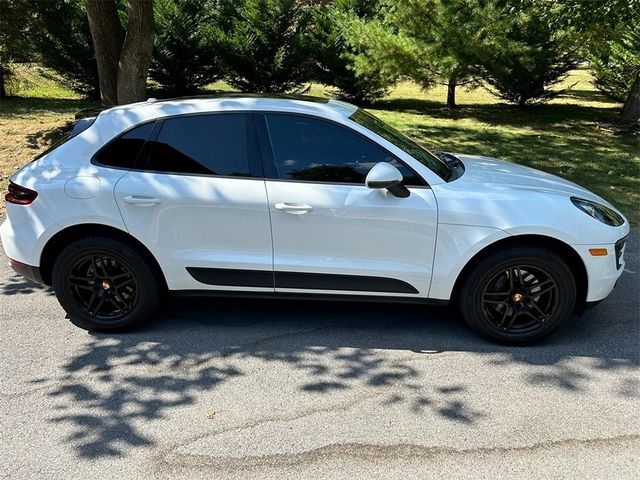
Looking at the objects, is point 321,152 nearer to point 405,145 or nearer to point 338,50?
point 405,145

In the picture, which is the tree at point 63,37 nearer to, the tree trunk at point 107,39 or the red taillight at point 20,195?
the tree trunk at point 107,39

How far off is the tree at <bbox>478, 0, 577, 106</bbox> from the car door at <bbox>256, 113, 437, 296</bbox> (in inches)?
303

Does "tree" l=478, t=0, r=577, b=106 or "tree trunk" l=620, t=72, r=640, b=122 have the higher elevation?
"tree" l=478, t=0, r=577, b=106

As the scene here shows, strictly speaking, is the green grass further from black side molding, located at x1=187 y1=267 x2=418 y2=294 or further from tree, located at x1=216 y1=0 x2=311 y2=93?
black side molding, located at x1=187 y1=267 x2=418 y2=294

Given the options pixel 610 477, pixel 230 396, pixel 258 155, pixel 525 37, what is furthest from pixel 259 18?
pixel 610 477

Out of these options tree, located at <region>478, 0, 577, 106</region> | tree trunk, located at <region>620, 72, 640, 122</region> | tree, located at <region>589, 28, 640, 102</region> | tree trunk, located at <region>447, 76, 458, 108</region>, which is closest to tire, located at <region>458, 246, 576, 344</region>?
tree, located at <region>478, 0, 577, 106</region>

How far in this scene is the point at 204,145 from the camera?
13.0 feet

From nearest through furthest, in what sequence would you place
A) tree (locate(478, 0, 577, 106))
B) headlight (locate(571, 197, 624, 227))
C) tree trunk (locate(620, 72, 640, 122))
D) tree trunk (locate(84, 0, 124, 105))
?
headlight (locate(571, 197, 624, 227)) → tree trunk (locate(84, 0, 124, 105)) → tree (locate(478, 0, 577, 106)) → tree trunk (locate(620, 72, 640, 122))

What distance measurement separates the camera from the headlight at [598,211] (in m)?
3.85

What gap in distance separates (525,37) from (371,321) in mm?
10363

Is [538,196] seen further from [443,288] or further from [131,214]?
[131,214]

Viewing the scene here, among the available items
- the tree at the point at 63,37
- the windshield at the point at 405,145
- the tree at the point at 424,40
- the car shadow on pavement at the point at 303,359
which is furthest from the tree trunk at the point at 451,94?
the car shadow on pavement at the point at 303,359

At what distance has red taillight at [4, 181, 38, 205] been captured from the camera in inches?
156

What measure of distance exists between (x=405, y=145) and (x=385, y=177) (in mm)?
669
